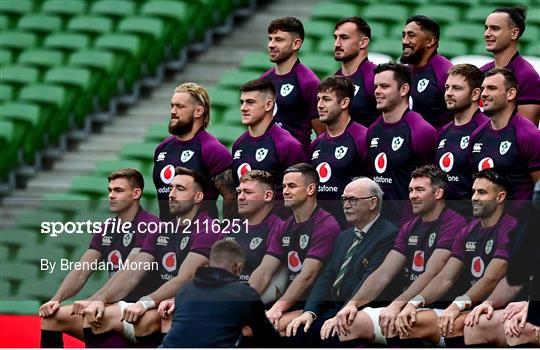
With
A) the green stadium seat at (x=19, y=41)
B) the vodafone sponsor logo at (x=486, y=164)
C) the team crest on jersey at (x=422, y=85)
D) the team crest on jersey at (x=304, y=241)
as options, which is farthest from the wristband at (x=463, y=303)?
the green stadium seat at (x=19, y=41)

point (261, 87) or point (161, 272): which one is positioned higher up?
point (261, 87)

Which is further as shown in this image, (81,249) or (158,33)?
(158,33)

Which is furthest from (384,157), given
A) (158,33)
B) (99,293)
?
(158,33)

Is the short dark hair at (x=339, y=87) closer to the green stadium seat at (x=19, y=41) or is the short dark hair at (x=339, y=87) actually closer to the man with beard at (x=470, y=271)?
the man with beard at (x=470, y=271)

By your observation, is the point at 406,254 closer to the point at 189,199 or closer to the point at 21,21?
the point at 189,199

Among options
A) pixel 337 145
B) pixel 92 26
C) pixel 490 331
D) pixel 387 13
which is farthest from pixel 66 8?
pixel 490 331

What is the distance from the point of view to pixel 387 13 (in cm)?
1274

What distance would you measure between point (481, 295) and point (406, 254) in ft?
1.51

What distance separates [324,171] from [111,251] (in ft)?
4.08

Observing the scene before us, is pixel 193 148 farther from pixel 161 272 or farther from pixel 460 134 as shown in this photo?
pixel 460 134

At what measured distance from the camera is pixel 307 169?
26.8ft

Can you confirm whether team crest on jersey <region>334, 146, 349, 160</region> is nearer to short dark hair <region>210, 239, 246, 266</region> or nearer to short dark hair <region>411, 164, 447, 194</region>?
short dark hair <region>411, 164, 447, 194</region>

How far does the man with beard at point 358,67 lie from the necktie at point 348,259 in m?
1.09

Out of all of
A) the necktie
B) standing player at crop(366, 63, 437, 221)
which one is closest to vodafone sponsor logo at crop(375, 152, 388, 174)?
standing player at crop(366, 63, 437, 221)
